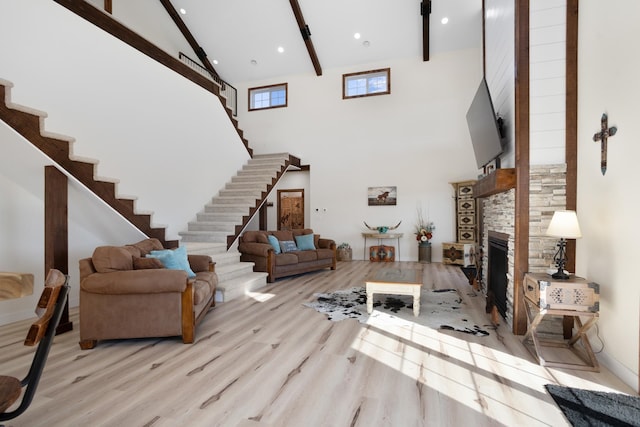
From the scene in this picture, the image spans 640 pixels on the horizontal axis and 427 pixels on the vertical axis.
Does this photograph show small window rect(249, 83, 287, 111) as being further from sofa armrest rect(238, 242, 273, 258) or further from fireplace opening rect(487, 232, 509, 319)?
fireplace opening rect(487, 232, 509, 319)

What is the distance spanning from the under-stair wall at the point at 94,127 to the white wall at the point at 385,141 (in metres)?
3.31

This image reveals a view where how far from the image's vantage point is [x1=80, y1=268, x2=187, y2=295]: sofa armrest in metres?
2.83

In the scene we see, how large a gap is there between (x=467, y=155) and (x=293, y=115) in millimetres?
4937

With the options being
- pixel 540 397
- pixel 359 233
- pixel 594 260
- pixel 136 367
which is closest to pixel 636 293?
pixel 594 260

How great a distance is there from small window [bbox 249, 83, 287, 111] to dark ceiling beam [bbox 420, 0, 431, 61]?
4000mm

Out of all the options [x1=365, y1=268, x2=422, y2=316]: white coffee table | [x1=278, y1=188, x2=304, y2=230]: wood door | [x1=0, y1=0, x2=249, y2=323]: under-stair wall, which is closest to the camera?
[x1=0, y1=0, x2=249, y2=323]: under-stair wall

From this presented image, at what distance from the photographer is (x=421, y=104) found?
8250 millimetres

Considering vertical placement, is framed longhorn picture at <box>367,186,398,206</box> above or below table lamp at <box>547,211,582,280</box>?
above

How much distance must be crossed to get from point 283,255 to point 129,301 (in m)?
3.14

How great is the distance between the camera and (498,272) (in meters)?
3.87

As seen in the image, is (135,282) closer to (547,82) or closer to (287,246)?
(287,246)

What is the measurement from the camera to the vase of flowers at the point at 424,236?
25.7ft

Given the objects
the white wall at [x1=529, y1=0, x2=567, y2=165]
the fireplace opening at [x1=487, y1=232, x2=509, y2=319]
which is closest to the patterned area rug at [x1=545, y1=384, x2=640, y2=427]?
the fireplace opening at [x1=487, y1=232, x2=509, y2=319]

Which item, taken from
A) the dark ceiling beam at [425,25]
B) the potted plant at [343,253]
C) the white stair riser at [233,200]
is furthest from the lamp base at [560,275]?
the dark ceiling beam at [425,25]
